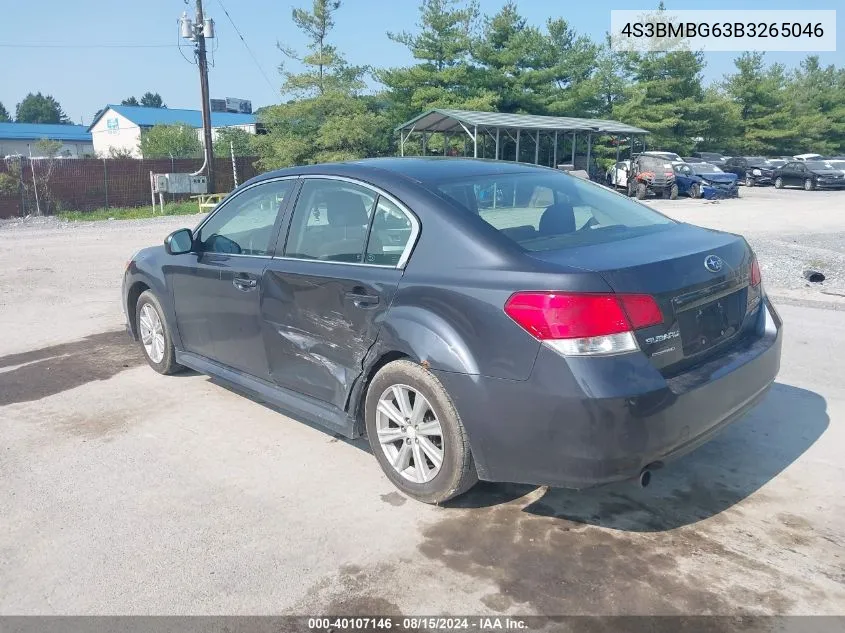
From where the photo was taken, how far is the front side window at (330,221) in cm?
396

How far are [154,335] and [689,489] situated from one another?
415 cm

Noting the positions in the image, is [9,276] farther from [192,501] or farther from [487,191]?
[487,191]

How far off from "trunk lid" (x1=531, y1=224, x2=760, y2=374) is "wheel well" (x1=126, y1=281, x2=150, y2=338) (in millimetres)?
3868

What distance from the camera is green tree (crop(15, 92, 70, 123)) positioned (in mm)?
138750

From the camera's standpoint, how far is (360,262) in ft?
12.7

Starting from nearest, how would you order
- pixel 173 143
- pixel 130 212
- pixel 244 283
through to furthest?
1. pixel 244 283
2. pixel 130 212
3. pixel 173 143

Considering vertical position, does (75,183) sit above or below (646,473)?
above

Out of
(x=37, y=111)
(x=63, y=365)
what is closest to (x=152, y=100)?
(x=37, y=111)

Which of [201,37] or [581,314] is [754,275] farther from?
[201,37]

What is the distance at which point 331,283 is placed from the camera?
390 centimetres

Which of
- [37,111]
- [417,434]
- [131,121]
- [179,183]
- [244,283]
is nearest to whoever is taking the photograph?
[417,434]

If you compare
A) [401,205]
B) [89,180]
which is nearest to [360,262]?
[401,205]

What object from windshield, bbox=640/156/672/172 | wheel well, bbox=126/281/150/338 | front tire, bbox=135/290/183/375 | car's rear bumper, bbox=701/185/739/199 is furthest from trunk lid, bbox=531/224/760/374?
car's rear bumper, bbox=701/185/739/199

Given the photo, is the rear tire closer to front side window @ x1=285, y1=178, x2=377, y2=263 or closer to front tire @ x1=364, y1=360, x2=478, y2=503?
front side window @ x1=285, y1=178, x2=377, y2=263
